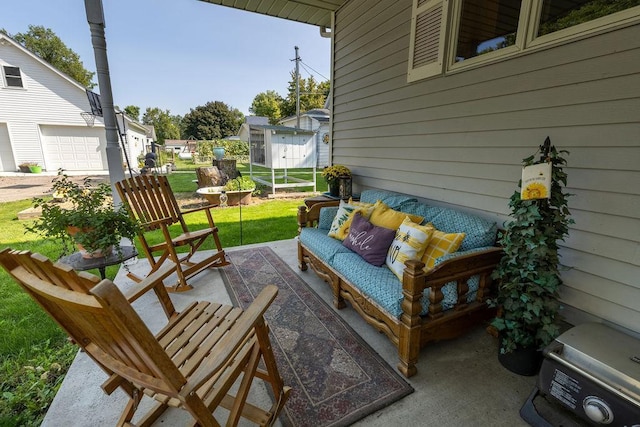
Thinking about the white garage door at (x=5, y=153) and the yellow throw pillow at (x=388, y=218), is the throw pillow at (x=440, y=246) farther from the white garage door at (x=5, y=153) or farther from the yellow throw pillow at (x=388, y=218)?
the white garage door at (x=5, y=153)

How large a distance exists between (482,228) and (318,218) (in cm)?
164

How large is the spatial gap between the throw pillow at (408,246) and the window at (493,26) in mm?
1383

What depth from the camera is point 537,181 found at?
150cm

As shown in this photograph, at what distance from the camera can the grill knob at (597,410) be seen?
3.68 feet

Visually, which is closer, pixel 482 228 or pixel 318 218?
pixel 482 228

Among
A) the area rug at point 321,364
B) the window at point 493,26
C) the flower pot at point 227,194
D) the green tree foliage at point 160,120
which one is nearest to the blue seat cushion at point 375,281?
the area rug at point 321,364

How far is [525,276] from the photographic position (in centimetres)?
156

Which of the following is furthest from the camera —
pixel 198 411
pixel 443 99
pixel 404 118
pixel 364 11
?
pixel 364 11

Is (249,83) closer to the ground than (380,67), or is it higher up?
higher up

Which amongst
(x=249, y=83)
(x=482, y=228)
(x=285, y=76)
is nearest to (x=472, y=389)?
(x=482, y=228)

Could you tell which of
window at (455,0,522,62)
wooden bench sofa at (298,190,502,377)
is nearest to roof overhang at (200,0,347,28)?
window at (455,0,522,62)

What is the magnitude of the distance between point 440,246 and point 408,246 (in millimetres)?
238

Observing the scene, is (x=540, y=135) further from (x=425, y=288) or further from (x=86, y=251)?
(x=86, y=251)

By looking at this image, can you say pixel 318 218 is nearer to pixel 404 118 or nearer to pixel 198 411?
pixel 404 118
